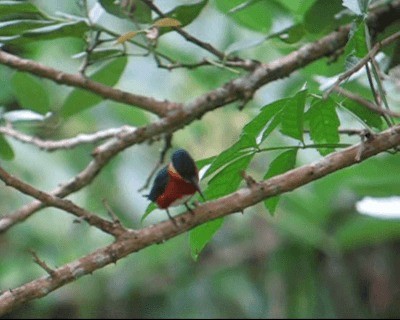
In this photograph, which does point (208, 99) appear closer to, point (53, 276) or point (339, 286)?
point (53, 276)

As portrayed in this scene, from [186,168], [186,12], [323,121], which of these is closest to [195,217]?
[186,168]

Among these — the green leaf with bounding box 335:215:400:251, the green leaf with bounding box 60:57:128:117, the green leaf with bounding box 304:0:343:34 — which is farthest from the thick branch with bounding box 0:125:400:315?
the green leaf with bounding box 335:215:400:251

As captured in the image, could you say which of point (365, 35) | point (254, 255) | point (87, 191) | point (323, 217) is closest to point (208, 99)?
point (365, 35)

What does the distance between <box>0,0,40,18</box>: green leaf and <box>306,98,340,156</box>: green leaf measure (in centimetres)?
42

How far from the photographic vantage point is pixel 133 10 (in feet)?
3.80

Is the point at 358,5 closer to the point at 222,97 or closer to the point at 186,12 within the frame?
the point at 186,12

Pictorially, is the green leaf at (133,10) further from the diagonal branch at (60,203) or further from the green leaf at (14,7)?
the diagonal branch at (60,203)

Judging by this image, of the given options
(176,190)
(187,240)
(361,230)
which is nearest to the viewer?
(176,190)

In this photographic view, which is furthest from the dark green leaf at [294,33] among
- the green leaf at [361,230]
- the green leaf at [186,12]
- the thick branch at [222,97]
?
the green leaf at [361,230]

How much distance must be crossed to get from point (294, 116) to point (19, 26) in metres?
0.42

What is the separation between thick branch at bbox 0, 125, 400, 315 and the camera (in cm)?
89

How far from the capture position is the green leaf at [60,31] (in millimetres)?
1125

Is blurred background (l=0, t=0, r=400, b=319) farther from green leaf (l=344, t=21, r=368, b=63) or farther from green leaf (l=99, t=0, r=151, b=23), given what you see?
green leaf (l=344, t=21, r=368, b=63)

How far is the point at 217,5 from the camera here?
126cm
